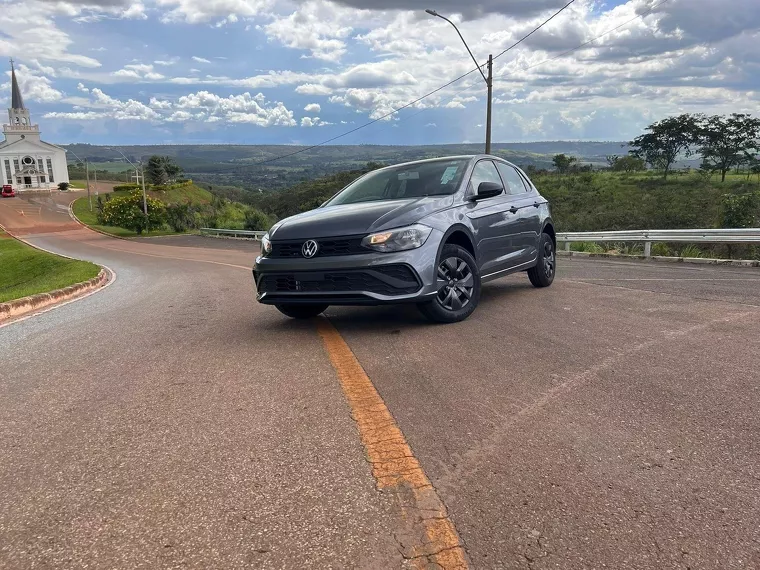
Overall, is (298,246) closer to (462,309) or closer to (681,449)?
(462,309)

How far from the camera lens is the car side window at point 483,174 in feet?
23.1

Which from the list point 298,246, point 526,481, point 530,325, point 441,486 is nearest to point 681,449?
point 526,481

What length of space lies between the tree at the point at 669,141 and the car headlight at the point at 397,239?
237ft

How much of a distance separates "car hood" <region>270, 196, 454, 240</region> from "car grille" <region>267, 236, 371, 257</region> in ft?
0.17

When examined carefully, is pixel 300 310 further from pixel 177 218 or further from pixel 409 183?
pixel 177 218

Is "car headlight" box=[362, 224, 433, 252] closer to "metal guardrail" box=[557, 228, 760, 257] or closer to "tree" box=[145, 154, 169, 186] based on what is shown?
"metal guardrail" box=[557, 228, 760, 257]

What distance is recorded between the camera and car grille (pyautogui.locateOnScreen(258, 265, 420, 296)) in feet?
18.4

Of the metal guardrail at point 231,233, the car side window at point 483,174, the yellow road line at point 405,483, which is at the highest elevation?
the car side window at point 483,174

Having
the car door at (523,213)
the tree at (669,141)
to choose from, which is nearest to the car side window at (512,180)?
the car door at (523,213)

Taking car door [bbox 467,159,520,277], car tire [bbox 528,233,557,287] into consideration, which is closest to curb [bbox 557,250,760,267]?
car tire [bbox 528,233,557,287]

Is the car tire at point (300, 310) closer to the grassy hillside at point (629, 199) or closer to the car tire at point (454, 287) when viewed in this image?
the car tire at point (454, 287)

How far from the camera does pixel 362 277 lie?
18.4 feet

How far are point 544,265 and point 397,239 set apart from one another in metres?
3.72

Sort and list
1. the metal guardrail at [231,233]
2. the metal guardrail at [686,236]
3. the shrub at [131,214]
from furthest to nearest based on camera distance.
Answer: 1. the shrub at [131,214]
2. the metal guardrail at [231,233]
3. the metal guardrail at [686,236]
